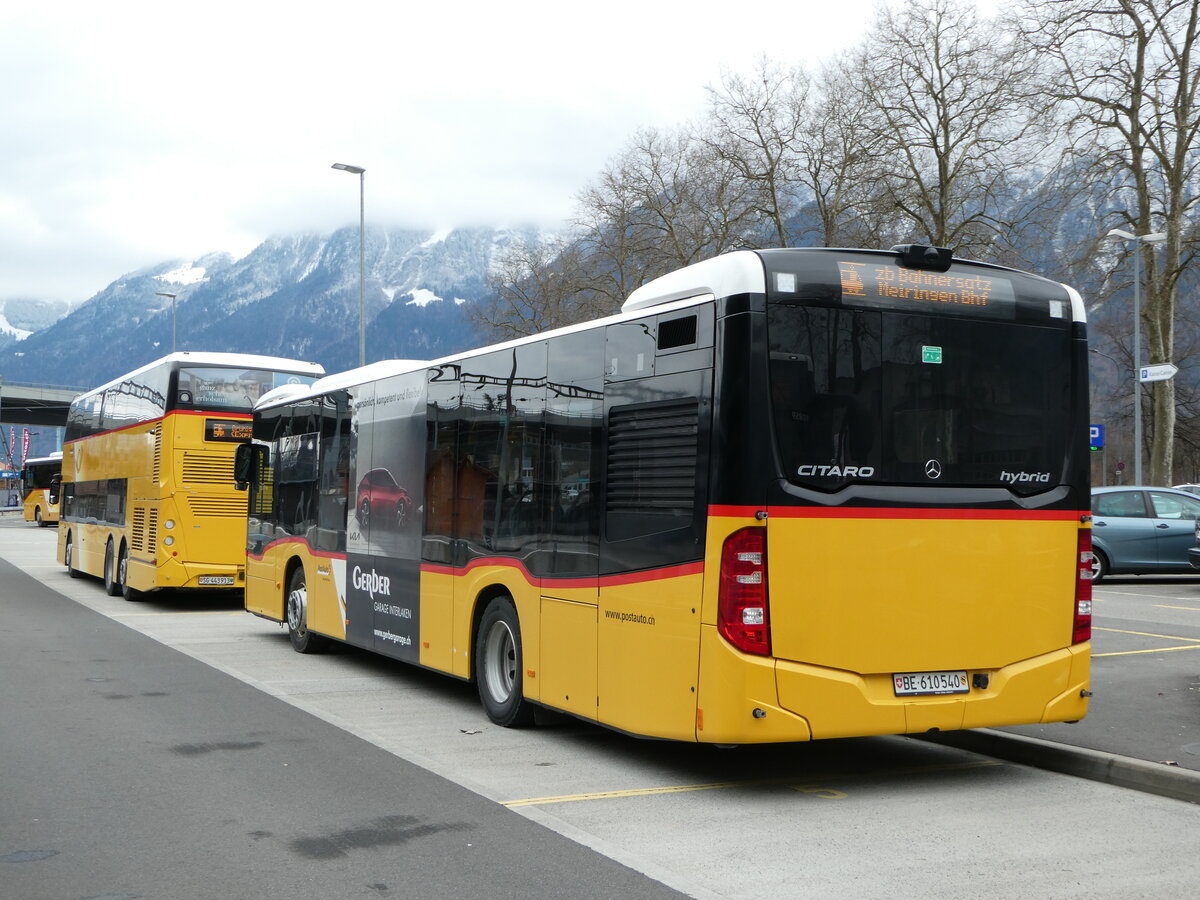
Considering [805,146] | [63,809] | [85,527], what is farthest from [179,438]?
[805,146]

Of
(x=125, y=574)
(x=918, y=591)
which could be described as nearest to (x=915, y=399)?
(x=918, y=591)

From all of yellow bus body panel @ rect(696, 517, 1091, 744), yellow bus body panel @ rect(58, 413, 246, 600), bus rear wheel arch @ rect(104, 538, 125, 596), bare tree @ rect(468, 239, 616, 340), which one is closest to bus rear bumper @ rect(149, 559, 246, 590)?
yellow bus body panel @ rect(58, 413, 246, 600)

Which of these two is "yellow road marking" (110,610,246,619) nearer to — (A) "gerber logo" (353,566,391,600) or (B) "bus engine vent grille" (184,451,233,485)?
(B) "bus engine vent grille" (184,451,233,485)

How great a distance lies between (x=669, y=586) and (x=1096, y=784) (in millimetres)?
2782

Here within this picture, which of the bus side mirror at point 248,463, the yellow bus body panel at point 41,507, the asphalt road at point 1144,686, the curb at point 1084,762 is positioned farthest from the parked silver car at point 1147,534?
the yellow bus body panel at point 41,507

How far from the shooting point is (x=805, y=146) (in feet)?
129

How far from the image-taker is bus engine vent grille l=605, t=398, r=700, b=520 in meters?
7.24

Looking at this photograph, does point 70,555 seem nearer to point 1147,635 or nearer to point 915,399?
A: point 1147,635

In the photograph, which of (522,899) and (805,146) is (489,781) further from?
(805,146)

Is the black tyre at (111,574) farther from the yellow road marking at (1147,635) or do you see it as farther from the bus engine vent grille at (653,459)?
the bus engine vent grille at (653,459)

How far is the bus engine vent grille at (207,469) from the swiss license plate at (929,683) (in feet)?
48.1

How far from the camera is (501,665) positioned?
9.56 m

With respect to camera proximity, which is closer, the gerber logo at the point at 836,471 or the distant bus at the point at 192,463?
the gerber logo at the point at 836,471

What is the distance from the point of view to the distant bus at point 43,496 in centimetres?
6166
